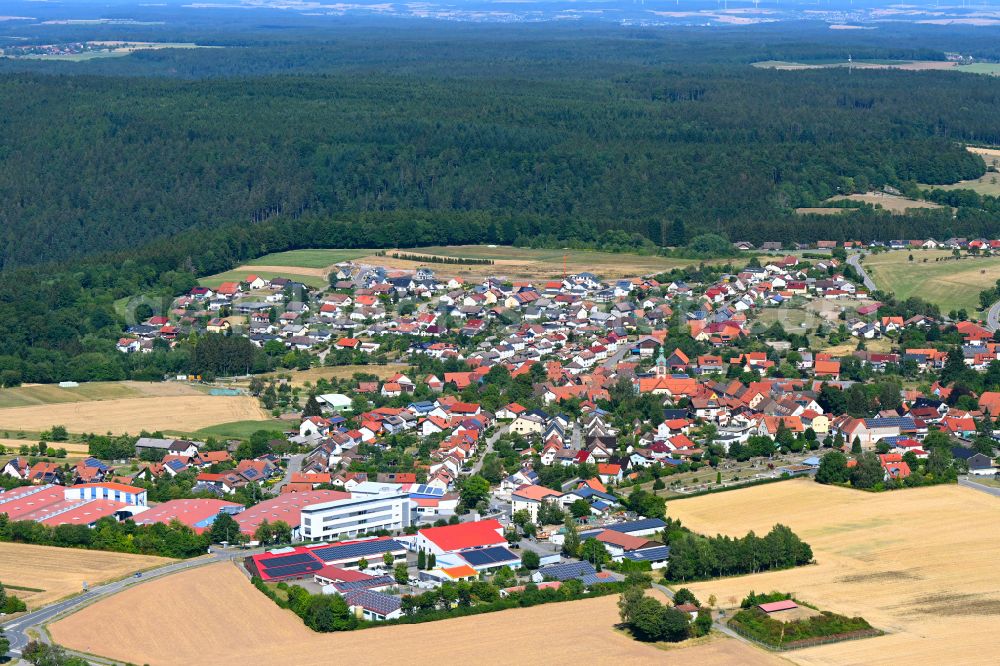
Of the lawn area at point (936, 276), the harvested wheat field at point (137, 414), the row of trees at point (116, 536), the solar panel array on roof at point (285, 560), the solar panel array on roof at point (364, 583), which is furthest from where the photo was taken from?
the lawn area at point (936, 276)

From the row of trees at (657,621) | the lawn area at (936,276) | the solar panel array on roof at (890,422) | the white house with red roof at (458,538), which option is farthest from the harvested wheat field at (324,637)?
the lawn area at (936,276)

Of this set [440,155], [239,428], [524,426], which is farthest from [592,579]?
[440,155]

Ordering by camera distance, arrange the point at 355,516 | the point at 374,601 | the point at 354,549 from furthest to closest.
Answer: the point at 355,516, the point at 354,549, the point at 374,601

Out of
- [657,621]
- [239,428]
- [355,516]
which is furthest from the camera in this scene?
[239,428]

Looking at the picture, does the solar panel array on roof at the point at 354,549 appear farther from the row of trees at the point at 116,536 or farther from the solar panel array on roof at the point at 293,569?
the row of trees at the point at 116,536

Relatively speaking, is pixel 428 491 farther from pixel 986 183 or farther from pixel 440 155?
pixel 440 155

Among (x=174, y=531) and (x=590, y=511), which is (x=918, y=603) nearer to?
(x=590, y=511)

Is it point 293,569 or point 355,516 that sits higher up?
point 293,569
